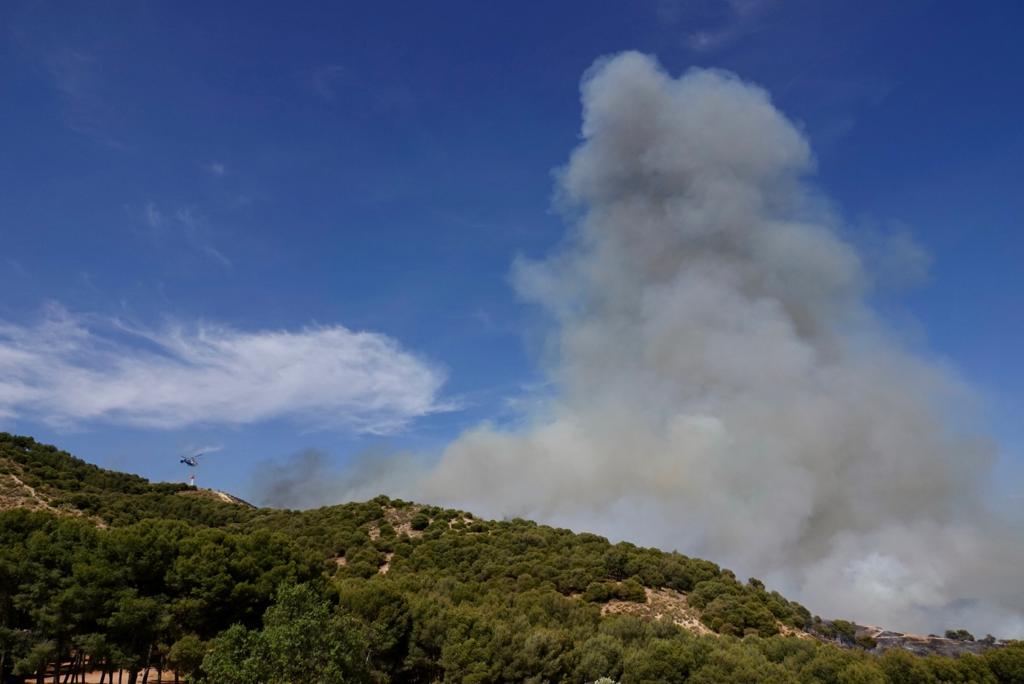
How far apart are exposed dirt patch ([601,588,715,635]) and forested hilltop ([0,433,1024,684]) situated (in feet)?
0.83

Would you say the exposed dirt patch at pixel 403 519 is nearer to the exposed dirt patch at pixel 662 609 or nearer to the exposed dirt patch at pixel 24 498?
the exposed dirt patch at pixel 662 609

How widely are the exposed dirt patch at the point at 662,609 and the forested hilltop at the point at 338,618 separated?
0.83 feet

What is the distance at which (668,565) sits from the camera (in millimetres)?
77688

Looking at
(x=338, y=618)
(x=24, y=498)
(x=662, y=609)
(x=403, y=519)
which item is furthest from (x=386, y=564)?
(x=338, y=618)

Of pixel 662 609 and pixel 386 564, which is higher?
pixel 386 564

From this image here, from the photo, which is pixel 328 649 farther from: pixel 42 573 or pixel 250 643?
pixel 42 573

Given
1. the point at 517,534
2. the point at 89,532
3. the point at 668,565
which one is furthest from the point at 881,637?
the point at 89,532

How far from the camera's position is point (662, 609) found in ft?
221

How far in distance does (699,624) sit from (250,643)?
1981 inches

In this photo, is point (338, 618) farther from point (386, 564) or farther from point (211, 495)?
point (211, 495)

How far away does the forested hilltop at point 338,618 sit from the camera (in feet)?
114

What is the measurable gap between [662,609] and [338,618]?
44.6 m

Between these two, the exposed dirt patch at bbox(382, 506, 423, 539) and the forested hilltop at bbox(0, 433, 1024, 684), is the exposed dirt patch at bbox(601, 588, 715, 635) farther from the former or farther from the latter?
the exposed dirt patch at bbox(382, 506, 423, 539)

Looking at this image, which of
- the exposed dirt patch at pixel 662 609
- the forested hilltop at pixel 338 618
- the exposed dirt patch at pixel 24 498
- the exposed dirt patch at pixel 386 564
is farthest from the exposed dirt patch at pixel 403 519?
the exposed dirt patch at pixel 24 498
